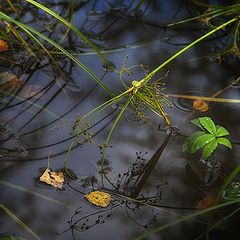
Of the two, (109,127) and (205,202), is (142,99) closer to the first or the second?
(109,127)

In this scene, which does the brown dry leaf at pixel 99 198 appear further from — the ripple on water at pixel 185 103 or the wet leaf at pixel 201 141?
the ripple on water at pixel 185 103

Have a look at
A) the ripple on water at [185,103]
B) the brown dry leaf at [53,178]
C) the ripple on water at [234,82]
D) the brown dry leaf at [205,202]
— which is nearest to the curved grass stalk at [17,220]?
the brown dry leaf at [53,178]

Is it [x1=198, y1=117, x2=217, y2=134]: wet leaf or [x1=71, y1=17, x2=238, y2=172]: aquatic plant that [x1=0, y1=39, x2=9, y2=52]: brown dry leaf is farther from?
[x1=198, y1=117, x2=217, y2=134]: wet leaf

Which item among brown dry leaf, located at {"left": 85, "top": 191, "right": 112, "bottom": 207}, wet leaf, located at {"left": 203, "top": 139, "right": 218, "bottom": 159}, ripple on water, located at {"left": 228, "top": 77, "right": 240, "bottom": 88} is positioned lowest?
brown dry leaf, located at {"left": 85, "top": 191, "right": 112, "bottom": 207}

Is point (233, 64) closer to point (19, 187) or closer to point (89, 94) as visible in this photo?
point (89, 94)

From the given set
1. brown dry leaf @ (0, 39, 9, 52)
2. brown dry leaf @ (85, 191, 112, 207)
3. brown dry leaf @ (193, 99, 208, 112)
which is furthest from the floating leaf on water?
brown dry leaf @ (193, 99, 208, 112)

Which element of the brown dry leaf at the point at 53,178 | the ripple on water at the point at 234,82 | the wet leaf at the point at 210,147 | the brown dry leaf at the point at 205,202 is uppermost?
the ripple on water at the point at 234,82
